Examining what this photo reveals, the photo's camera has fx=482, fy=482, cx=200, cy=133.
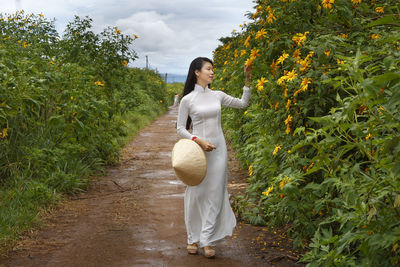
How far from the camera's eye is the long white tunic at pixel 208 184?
174 inches

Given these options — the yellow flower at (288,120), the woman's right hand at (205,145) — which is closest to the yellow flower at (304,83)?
the yellow flower at (288,120)

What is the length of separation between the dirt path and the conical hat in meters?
0.75

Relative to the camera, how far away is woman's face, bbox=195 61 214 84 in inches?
179

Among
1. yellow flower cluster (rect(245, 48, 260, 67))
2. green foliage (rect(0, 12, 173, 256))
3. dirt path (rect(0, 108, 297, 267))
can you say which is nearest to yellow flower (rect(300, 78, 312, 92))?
yellow flower cluster (rect(245, 48, 260, 67))

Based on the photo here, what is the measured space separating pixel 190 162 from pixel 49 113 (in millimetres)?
3377

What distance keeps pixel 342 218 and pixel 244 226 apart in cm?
246

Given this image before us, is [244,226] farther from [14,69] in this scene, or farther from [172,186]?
[14,69]

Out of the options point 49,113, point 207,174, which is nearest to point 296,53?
point 207,174

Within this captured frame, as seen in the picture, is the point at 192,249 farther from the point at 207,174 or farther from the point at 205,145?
the point at 205,145

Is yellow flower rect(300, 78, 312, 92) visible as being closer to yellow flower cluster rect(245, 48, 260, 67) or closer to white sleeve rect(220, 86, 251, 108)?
yellow flower cluster rect(245, 48, 260, 67)

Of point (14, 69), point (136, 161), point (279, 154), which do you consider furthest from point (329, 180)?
point (136, 161)

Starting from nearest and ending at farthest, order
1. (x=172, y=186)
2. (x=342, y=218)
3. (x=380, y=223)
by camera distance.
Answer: (x=380, y=223) < (x=342, y=218) < (x=172, y=186)

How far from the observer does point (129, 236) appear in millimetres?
4910

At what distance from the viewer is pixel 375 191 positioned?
8.32ft
